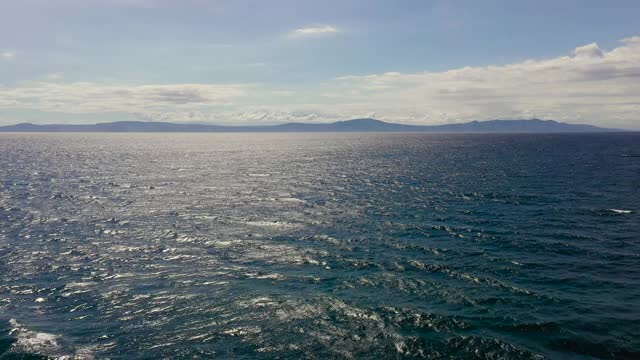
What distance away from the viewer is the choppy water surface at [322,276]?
31.1 metres

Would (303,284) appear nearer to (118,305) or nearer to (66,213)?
(118,305)

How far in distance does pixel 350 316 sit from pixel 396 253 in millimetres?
17564

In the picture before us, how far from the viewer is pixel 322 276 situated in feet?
143

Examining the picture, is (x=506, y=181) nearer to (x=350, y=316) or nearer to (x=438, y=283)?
(x=438, y=283)

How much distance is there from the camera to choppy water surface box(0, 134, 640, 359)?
31109 millimetres

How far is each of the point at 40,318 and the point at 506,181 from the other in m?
103

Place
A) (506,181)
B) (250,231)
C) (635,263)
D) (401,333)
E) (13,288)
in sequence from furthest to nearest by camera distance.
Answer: (506,181)
(250,231)
(635,263)
(13,288)
(401,333)

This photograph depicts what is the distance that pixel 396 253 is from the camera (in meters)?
50.9

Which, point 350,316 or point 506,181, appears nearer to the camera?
point 350,316

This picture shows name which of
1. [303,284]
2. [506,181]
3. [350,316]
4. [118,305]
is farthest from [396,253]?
[506,181]

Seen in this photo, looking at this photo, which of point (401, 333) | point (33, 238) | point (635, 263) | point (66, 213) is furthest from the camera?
point (66, 213)

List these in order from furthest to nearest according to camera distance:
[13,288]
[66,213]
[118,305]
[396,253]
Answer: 1. [66,213]
2. [396,253]
3. [13,288]
4. [118,305]

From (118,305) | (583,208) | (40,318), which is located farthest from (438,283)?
(583,208)

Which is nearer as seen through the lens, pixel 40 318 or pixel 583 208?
pixel 40 318
